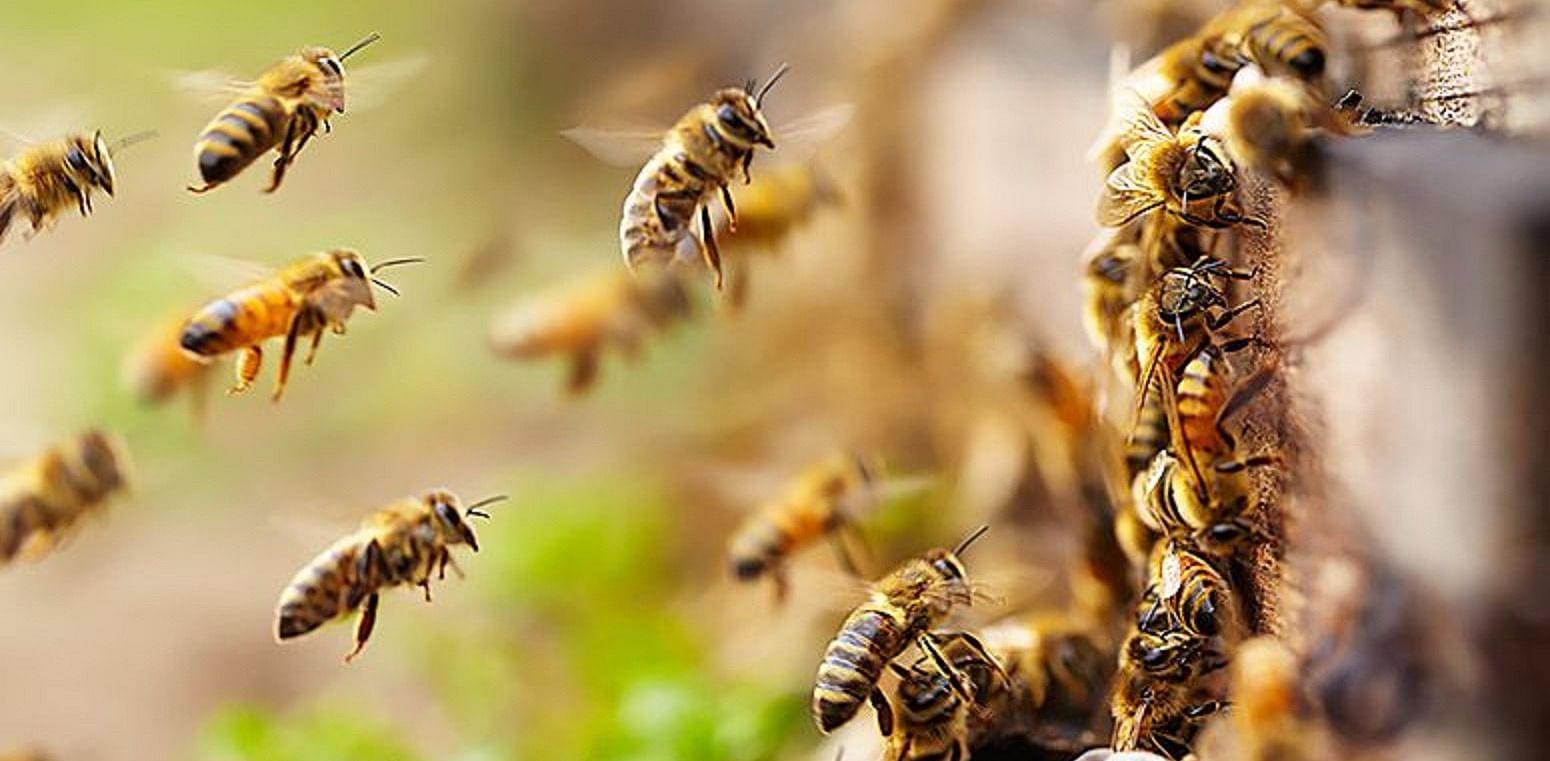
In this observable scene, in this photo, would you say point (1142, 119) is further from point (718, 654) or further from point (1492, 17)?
point (718, 654)

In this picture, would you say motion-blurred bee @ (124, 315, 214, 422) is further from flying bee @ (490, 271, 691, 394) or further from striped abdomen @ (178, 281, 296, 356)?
striped abdomen @ (178, 281, 296, 356)

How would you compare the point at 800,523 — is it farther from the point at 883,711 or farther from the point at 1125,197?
the point at 1125,197

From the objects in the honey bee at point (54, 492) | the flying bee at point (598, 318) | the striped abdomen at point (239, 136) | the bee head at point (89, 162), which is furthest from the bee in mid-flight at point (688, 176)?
the flying bee at point (598, 318)

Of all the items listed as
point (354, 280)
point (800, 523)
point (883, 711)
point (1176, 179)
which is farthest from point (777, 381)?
point (1176, 179)

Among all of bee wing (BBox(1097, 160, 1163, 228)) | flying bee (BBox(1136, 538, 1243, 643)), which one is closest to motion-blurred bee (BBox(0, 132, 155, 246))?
bee wing (BBox(1097, 160, 1163, 228))

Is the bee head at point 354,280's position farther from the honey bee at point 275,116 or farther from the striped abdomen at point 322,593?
the striped abdomen at point 322,593

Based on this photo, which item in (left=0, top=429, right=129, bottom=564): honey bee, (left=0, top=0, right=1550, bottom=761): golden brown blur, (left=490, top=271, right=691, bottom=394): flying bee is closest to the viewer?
(left=0, top=0, right=1550, bottom=761): golden brown blur

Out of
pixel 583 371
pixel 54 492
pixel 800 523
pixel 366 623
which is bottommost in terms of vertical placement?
pixel 366 623
